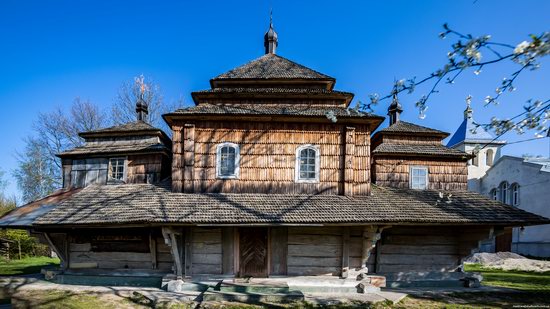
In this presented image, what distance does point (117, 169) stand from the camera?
13164 millimetres

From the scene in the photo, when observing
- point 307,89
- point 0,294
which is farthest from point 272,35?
point 0,294

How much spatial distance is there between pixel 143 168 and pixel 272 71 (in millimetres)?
6544

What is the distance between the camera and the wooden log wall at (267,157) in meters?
10.3

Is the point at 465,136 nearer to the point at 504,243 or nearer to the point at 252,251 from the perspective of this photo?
the point at 504,243

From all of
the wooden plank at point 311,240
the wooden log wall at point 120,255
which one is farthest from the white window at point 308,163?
the wooden log wall at point 120,255

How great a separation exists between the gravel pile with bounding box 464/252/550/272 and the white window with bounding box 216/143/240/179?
1309 cm

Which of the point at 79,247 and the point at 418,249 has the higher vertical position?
the point at 418,249

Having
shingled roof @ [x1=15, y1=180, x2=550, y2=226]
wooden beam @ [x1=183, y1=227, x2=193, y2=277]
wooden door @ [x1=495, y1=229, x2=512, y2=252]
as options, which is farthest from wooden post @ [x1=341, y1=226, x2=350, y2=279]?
wooden door @ [x1=495, y1=229, x2=512, y2=252]

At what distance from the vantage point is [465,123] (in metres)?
30.0

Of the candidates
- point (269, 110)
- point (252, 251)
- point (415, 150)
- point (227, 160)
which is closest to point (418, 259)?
point (415, 150)

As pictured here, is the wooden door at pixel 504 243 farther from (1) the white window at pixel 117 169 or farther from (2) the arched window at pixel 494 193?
(1) the white window at pixel 117 169

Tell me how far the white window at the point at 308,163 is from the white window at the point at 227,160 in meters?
2.02

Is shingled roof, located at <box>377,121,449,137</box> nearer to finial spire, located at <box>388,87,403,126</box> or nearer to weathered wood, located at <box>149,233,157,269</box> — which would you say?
finial spire, located at <box>388,87,403,126</box>

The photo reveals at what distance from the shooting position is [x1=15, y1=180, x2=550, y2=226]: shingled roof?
896 centimetres
